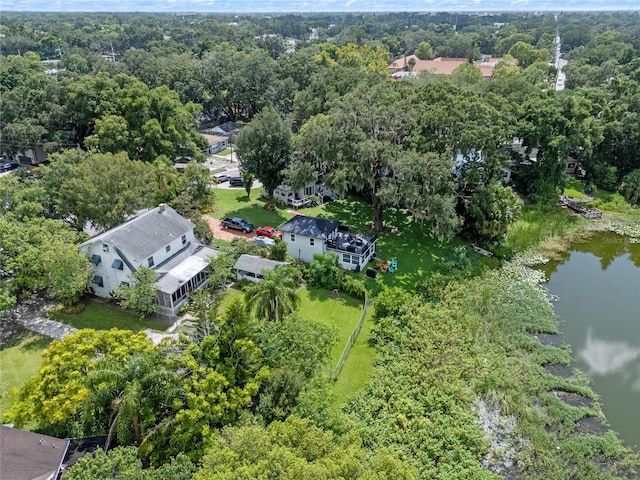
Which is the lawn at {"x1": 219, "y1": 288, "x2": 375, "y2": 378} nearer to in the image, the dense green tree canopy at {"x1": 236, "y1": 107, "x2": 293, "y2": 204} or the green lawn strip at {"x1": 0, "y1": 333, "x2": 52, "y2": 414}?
the green lawn strip at {"x1": 0, "y1": 333, "x2": 52, "y2": 414}

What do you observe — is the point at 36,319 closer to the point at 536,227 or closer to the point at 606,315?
the point at 606,315

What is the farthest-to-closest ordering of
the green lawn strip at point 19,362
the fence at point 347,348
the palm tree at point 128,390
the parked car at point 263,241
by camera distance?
the parked car at point 263,241
the fence at point 347,348
the green lawn strip at point 19,362
the palm tree at point 128,390

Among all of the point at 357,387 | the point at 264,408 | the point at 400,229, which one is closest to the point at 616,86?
the point at 400,229

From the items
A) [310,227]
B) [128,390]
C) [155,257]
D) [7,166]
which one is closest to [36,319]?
[155,257]

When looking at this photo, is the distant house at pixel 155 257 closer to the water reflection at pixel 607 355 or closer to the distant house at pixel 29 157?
the water reflection at pixel 607 355

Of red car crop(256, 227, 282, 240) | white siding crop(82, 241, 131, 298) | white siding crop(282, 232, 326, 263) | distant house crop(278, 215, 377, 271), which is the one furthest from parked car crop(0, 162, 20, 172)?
white siding crop(282, 232, 326, 263)

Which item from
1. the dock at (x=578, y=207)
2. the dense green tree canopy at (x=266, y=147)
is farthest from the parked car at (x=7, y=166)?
the dock at (x=578, y=207)
